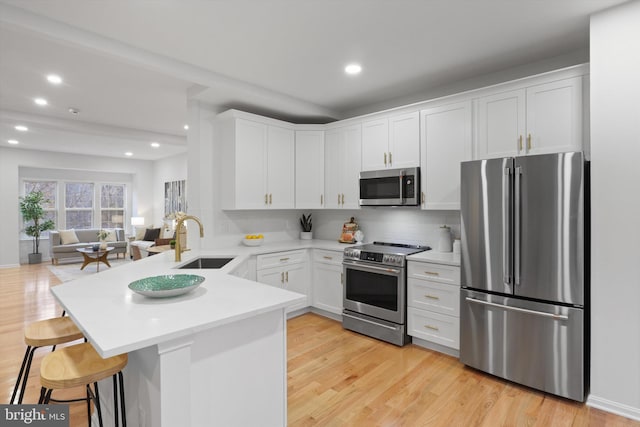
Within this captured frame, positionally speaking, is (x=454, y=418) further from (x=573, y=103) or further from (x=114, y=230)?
(x=114, y=230)

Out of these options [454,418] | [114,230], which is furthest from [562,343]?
[114,230]

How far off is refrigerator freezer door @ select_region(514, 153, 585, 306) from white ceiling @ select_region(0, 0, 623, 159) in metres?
1.03

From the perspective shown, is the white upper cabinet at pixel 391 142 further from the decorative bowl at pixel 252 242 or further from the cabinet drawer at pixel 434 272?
the decorative bowl at pixel 252 242

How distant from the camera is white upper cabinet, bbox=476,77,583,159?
2572mm

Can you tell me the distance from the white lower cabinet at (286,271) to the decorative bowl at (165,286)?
178 centimetres

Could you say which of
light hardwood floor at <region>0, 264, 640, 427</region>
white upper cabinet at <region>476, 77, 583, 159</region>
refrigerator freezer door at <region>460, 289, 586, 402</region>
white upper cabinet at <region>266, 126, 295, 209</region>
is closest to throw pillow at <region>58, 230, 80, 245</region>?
light hardwood floor at <region>0, 264, 640, 427</region>

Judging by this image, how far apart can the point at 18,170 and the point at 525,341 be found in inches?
395

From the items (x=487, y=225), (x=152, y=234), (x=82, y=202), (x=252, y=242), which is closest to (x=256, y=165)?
(x=252, y=242)

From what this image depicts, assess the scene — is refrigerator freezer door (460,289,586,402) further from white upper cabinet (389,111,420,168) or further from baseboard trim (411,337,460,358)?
white upper cabinet (389,111,420,168)

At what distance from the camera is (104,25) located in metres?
2.42

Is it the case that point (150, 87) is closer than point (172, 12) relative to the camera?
No

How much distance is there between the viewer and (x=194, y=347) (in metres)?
1.41

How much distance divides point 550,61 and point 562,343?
7.69 feet

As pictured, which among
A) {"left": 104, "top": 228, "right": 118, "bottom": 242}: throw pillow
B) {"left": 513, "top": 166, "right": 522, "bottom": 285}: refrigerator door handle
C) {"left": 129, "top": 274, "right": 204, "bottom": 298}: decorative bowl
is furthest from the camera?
{"left": 104, "top": 228, "right": 118, "bottom": 242}: throw pillow
